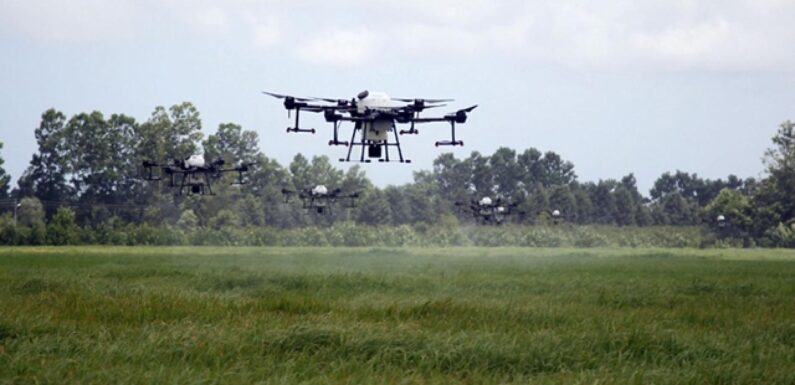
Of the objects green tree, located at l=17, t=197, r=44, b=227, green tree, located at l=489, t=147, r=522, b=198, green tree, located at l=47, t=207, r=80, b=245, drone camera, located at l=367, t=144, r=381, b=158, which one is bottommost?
green tree, located at l=47, t=207, r=80, b=245

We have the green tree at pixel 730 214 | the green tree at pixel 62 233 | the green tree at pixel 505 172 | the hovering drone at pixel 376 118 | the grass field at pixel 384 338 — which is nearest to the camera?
the grass field at pixel 384 338

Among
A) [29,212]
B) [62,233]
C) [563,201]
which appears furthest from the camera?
[563,201]

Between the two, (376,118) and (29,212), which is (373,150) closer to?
(376,118)

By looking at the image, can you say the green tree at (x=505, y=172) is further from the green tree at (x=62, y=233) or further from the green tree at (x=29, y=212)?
the green tree at (x=62, y=233)

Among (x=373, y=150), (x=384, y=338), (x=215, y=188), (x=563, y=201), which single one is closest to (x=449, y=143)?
(x=373, y=150)

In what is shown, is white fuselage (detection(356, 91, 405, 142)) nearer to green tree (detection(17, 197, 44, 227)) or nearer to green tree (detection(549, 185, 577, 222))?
green tree (detection(17, 197, 44, 227))

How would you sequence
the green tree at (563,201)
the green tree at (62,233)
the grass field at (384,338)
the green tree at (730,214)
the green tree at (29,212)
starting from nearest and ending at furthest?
the grass field at (384,338), the green tree at (62,233), the green tree at (29,212), the green tree at (730,214), the green tree at (563,201)

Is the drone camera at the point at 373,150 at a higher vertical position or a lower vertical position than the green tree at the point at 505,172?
lower

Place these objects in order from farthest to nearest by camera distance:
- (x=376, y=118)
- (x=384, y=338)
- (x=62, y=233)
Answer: (x=62, y=233), (x=376, y=118), (x=384, y=338)

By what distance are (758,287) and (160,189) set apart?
3064 inches

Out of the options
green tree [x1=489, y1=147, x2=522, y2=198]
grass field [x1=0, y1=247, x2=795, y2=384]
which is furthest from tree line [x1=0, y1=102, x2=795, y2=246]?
grass field [x1=0, y1=247, x2=795, y2=384]

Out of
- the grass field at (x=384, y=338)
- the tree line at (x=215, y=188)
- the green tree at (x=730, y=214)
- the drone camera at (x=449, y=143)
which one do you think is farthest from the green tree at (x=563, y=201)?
the grass field at (x=384, y=338)

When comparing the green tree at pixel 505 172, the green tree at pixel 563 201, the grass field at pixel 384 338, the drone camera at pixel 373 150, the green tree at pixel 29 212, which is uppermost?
the green tree at pixel 505 172

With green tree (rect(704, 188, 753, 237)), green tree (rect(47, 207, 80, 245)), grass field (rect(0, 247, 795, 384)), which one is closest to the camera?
grass field (rect(0, 247, 795, 384))
